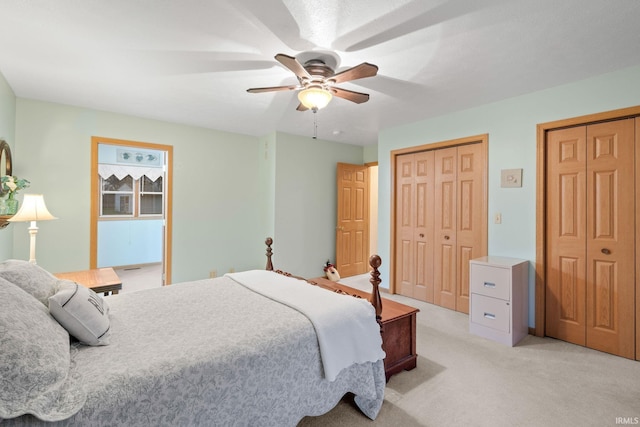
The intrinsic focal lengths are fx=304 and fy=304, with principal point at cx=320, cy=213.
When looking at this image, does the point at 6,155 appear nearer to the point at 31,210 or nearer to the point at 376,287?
the point at 31,210

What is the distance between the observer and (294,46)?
2176mm

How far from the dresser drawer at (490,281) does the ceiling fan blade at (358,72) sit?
215cm

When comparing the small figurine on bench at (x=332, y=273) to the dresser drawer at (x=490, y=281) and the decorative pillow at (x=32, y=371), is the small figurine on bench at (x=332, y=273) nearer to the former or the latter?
the dresser drawer at (x=490, y=281)

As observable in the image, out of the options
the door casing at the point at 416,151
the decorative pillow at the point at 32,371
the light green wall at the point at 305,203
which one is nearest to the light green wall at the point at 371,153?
the light green wall at the point at 305,203

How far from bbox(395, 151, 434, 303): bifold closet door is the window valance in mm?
5092

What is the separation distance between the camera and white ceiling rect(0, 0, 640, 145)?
179 cm

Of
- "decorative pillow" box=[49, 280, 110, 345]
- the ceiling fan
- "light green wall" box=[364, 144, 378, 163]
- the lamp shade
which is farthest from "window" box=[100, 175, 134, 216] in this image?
"decorative pillow" box=[49, 280, 110, 345]

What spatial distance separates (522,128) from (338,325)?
2.88m

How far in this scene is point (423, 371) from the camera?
236cm

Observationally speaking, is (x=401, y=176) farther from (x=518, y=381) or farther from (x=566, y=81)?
(x=518, y=381)

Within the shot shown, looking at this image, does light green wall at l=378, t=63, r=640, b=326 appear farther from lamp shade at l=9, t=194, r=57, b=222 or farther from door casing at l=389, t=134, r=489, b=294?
lamp shade at l=9, t=194, r=57, b=222

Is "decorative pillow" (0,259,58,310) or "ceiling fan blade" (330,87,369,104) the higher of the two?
"ceiling fan blade" (330,87,369,104)

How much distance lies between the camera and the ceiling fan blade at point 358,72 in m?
1.97

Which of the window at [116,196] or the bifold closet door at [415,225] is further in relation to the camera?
the window at [116,196]
